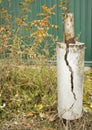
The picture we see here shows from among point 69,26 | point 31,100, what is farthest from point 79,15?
point 69,26

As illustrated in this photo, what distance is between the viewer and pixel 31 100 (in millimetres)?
4219

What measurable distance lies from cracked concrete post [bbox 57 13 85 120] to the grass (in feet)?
0.75

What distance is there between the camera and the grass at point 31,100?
12.5 ft

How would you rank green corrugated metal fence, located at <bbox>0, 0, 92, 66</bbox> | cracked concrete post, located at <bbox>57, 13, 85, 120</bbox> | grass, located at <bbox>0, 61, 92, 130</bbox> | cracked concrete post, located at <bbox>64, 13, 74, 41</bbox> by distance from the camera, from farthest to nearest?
1. green corrugated metal fence, located at <bbox>0, 0, 92, 66</bbox>
2. grass, located at <bbox>0, 61, 92, 130</bbox>
3. cracked concrete post, located at <bbox>64, 13, 74, 41</bbox>
4. cracked concrete post, located at <bbox>57, 13, 85, 120</bbox>

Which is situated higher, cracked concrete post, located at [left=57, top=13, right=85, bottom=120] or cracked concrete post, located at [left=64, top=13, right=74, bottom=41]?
cracked concrete post, located at [left=64, top=13, right=74, bottom=41]

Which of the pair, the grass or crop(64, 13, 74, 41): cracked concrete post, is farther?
the grass

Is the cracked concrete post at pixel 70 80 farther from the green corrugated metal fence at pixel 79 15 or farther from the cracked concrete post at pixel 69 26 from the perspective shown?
the green corrugated metal fence at pixel 79 15

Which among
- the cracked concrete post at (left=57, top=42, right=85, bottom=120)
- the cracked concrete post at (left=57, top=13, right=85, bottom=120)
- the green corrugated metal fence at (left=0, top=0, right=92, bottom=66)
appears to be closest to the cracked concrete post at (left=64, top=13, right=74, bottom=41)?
the cracked concrete post at (left=57, top=13, right=85, bottom=120)

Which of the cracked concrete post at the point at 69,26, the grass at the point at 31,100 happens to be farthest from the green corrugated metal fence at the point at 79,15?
the cracked concrete post at the point at 69,26

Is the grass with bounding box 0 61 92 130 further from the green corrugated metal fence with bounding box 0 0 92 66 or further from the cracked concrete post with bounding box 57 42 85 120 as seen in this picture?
the green corrugated metal fence with bounding box 0 0 92 66

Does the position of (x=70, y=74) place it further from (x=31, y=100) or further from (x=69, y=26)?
(x=31, y=100)

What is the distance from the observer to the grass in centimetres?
380

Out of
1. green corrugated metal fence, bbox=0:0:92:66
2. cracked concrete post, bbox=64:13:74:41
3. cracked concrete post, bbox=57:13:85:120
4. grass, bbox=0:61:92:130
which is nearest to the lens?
cracked concrete post, bbox=57:13:85:120

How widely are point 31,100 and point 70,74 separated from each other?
933mm
